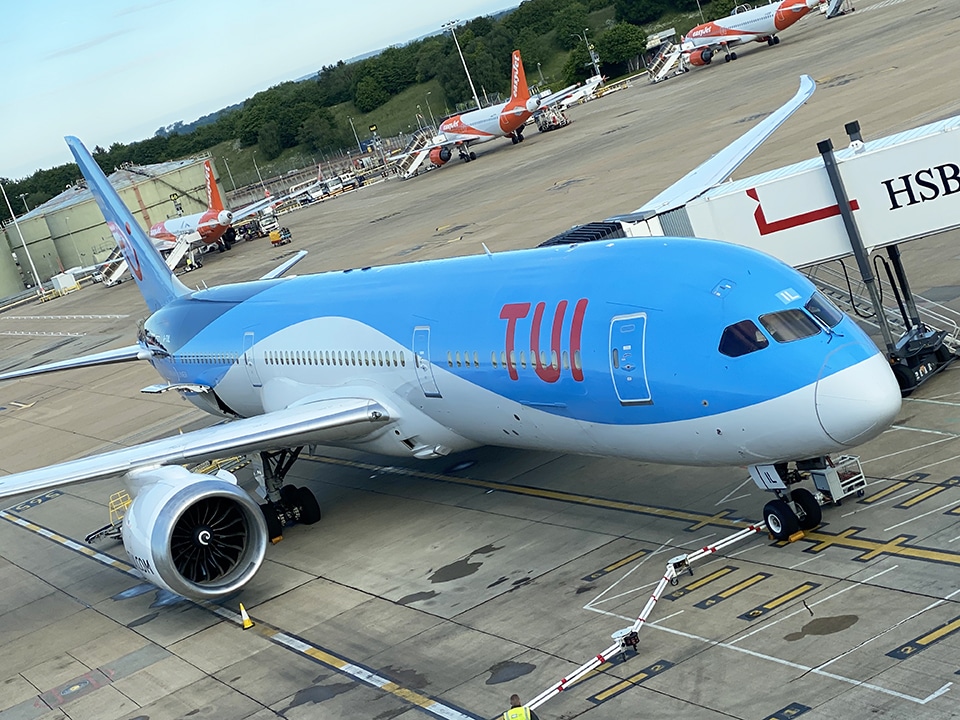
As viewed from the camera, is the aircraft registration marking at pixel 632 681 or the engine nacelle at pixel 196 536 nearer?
the aircraft registration marking at pixel 632 681

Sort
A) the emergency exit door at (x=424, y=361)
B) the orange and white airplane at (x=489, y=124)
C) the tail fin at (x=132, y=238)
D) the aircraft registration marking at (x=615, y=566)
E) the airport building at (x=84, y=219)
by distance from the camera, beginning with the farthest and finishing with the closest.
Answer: the airport building at (x=84, y=219), the orange and white airplane at (x=489, y=124), the tail fin at (x=132, y=238), the emergency exit door at (x=424, y=361), the aircraft registration marking at (x=615, y=566)

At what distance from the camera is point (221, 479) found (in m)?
22.6

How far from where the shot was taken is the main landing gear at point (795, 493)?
18500mm

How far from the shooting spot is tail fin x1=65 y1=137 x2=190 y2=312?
36.9 m

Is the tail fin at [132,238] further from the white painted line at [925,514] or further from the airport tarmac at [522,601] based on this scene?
the white painted line at [925,514]

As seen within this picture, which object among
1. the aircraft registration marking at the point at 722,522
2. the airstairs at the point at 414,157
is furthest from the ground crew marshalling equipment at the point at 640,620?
the airstairs at the point at 414,157

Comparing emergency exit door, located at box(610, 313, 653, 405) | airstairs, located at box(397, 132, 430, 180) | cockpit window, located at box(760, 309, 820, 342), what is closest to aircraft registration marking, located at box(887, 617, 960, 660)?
cockpit window, located at box(760, 309, 820, 342)

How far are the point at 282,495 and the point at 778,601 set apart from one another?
13.5 metres

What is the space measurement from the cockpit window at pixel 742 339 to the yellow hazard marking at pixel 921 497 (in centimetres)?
392

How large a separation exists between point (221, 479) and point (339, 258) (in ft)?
176

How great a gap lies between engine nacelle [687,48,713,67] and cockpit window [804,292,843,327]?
111 metres

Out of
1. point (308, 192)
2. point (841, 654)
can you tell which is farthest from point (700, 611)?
point (308, 192)

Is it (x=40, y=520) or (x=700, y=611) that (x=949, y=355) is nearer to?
(x=700, y=611)

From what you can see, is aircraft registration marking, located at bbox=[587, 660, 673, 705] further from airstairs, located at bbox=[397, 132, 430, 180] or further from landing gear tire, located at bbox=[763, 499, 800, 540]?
airstairs, located at bbox=[397, 132, 430, 180]
